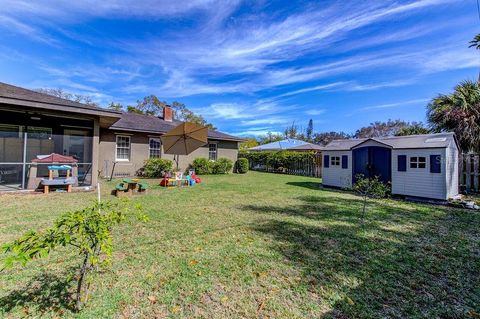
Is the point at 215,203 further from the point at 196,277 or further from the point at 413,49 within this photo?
the point at 413,49

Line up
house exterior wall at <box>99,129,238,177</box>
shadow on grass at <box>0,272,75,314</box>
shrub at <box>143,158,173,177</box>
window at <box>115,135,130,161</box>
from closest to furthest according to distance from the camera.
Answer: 1. shadow on grass at <box>0,272,75,314</box>
2. house exterior wall at <box>99,129,238,177</box>
3. window at <box>115,135,130,161</box>
4. shrub at <box>143,158,173,177</box>

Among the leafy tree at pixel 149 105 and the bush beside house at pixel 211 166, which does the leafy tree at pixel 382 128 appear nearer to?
the bush beside house at pixel 211 166

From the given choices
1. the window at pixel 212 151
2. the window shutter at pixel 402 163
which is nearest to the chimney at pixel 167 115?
the window at pixel 212 151

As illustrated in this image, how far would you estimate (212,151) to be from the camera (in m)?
18.4

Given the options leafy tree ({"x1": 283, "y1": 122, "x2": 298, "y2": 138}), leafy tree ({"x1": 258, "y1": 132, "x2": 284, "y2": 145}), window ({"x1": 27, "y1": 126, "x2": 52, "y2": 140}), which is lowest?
window ({"x1": 27, "y1": 126, "x2": 52, "y2": 140})

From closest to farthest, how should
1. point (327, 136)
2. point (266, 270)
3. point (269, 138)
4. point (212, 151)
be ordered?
1. point (266, 270)
2. point (212, 151)
3. point (269, 138)
4. point (327, 136)

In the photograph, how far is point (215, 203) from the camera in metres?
7.34

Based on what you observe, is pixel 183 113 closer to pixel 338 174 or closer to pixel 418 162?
pixel 338 174

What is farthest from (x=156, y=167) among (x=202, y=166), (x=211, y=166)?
(x=211, y=166)

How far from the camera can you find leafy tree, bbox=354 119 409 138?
38131 mm

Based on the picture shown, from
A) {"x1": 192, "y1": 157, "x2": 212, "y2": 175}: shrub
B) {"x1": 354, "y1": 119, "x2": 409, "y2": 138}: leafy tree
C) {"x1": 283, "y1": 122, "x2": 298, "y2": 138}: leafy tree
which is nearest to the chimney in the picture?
{"x1": 192, "y1": 157, "x2": 212, "y2": 175}: shrub

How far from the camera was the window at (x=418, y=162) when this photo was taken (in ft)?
26.9

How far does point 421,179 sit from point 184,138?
32.0ft

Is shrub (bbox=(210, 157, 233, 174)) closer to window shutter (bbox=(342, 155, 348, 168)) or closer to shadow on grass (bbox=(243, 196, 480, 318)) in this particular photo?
window shutter (bbox=(342, 155, 348, 168))
